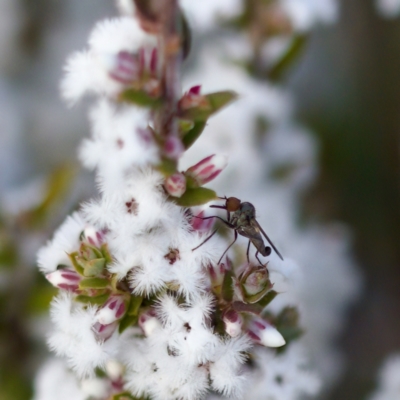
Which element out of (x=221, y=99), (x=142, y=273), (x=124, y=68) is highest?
(x=124, y=68)

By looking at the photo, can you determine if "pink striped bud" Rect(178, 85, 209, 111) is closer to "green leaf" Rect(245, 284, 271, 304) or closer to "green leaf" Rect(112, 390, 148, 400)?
"green leaf" Rect(245, 284, 271, 304)

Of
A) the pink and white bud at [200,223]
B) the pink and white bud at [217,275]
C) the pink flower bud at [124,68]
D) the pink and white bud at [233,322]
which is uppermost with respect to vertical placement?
the pink flower bud at [124,68]

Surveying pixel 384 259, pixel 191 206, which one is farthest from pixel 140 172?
pixel 384 259

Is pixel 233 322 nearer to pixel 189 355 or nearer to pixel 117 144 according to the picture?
pixel 189 355

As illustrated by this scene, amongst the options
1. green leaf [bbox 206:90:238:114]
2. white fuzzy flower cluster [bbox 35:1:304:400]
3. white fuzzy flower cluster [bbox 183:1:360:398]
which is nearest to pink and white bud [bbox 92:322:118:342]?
white fuzzy flower cluster [bbox 35:1:304:400]

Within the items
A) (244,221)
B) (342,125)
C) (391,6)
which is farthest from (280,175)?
(244,221)

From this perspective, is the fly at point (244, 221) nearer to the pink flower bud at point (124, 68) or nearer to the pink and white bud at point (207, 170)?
the pink and white bud at point (207, 170)

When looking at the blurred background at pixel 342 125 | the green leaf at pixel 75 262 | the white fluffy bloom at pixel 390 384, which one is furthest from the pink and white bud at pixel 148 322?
the blurred background at pixel 342 125
